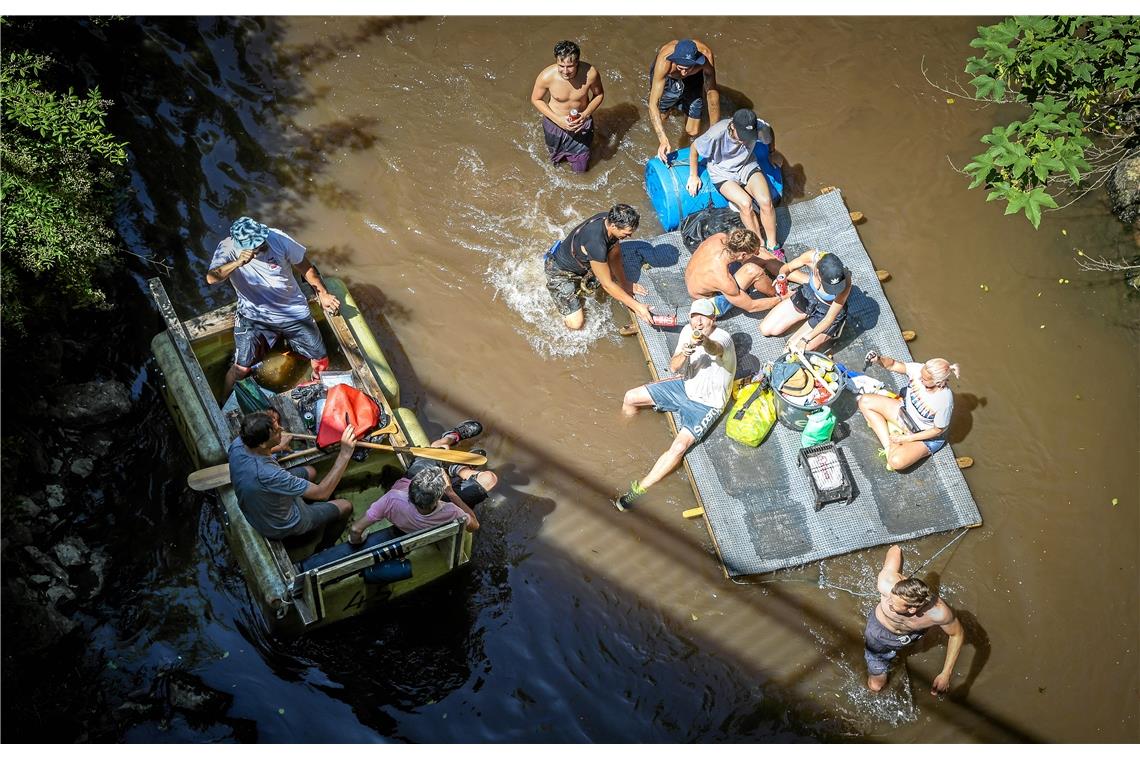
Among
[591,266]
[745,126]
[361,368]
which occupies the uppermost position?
[745,126]

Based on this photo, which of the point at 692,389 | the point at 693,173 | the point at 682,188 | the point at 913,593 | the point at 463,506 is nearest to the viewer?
the point at 913,593

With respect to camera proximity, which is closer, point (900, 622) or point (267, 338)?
point (900, 622)

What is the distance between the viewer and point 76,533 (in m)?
6.91

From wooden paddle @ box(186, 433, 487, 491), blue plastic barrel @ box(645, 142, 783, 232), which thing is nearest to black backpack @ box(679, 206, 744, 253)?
blue plastic barrel @ box(645, 142, 783, 232)

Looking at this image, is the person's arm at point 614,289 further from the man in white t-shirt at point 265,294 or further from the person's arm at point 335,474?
the person's arm at point 335,474

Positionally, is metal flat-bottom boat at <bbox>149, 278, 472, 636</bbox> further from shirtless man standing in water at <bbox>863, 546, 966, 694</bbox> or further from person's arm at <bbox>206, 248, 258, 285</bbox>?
shirtless man standing in water at <bbox>863, 546, 966, 694</bbox>

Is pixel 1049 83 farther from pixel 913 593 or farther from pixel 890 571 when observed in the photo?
pixel 913 593

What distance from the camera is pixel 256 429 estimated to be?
5812mm

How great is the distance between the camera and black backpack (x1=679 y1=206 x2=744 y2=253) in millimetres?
8297

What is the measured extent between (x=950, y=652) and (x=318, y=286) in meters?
5.35

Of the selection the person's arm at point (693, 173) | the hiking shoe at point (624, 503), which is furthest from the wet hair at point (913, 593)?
the person's arm at point (693, 173)

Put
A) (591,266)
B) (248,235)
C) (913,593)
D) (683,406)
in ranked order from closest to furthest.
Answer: (913,593)
(248,235)
(683,406)
(591,266)

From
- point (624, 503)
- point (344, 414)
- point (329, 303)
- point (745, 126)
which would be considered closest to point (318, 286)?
point (329, 303)

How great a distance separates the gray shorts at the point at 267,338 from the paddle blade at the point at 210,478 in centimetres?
102
